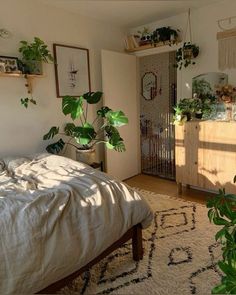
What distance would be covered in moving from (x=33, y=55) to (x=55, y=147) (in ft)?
3.40

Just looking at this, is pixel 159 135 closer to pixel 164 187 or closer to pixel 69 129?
pixel 164 187

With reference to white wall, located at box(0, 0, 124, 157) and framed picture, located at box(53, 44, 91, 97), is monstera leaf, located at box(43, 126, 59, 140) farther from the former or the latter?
framed picture, located at box(53, 44, 91, 97)

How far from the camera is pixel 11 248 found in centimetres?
124

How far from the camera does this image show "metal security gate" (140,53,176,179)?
4.16 meters

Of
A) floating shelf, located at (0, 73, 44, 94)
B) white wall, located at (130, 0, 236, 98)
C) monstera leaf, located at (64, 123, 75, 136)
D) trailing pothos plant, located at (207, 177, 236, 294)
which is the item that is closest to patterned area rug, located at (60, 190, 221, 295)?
trailing pothos plant, located at (207, 177, 236, 294)

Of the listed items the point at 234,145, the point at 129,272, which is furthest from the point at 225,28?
the point at 129,272

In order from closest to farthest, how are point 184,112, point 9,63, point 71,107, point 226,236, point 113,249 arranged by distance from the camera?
point 226,236 < point 113,249 < point 9,63 < point 71,107 < point 184,112

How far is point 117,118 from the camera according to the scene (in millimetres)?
2949

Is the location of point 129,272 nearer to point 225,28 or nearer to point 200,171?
point 200,171

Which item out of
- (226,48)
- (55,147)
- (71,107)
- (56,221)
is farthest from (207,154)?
(56,221)

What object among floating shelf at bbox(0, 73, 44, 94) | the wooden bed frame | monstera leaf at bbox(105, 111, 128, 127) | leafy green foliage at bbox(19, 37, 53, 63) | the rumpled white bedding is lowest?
the wooden bed frame

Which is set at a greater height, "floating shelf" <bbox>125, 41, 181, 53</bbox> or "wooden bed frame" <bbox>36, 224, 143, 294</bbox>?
"floating shelf" <bbox>125, 41, 181, 53</bbox>

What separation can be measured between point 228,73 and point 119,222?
232 centimetres

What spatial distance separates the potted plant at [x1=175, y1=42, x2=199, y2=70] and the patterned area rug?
1997 mm
